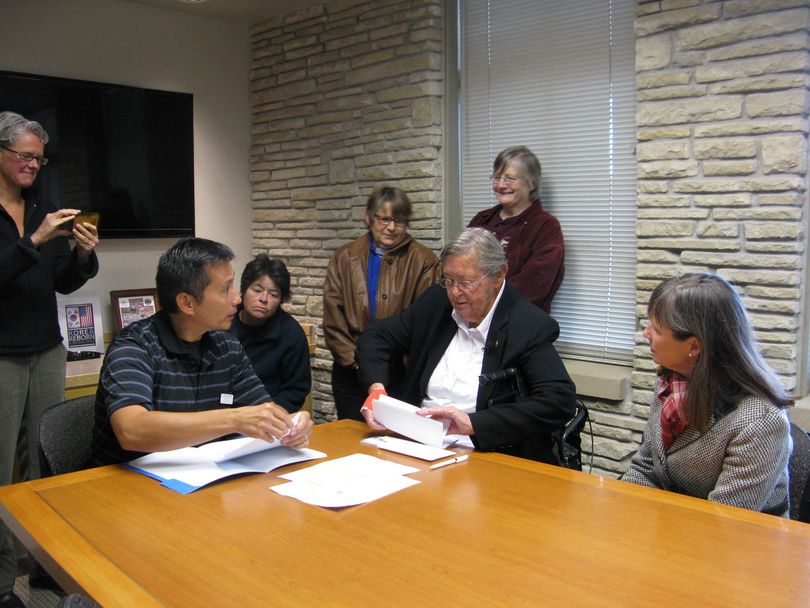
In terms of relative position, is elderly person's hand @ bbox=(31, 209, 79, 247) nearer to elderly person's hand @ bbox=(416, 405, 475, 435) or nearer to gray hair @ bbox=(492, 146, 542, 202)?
elderly person's hand @ bbox=(416, 405, 475, 435)

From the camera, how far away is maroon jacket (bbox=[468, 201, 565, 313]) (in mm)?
3592

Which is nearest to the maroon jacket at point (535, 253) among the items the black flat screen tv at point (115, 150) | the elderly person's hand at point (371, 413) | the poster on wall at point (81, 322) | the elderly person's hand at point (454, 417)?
the elderly person's hand at point (371, 413)

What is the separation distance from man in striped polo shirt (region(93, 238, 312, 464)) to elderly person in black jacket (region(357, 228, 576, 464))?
46cm

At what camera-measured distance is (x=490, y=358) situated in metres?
2.50

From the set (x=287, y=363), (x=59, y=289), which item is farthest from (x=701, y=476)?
(x=59, y=289)

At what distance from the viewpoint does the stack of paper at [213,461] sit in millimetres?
1938

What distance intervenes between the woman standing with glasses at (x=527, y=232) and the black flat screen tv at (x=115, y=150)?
2.33 metres

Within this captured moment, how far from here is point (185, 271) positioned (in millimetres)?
2172

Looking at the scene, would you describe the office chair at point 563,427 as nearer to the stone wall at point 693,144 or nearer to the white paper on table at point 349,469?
the white paper on table at point 349,469

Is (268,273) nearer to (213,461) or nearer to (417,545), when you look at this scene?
(213,461)

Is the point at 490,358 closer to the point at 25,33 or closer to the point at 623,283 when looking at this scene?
the point at 623,283

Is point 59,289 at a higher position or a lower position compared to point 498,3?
lower

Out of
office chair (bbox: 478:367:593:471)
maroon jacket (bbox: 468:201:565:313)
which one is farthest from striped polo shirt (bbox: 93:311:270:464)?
maroon jacket (bbox: 468:201:565:313)

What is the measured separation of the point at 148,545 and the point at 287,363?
1749mm
